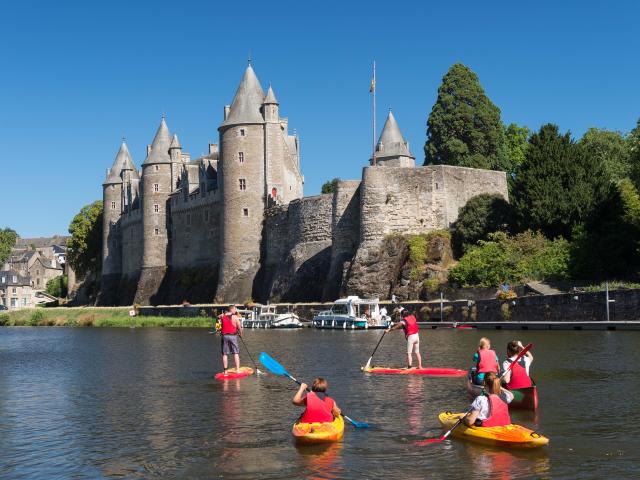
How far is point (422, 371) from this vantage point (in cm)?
2027

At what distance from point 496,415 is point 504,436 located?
357 millimetres

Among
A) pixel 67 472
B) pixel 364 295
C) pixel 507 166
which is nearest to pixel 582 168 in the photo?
pixel 364 295

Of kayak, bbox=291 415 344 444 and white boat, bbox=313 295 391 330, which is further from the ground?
white boat, bbox=313 295 391 330

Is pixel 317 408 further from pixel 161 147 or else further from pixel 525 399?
pixel 161 147

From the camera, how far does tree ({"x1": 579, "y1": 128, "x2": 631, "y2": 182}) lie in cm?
6225

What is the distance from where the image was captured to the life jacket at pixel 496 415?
40.4 ft

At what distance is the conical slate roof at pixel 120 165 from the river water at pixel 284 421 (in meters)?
61.1

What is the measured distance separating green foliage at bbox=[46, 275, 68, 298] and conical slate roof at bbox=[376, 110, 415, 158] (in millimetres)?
56022

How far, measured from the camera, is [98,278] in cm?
8944

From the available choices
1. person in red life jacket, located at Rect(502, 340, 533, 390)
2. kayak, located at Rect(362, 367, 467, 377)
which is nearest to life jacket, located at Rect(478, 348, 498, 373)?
person in red life jacket, located at Rect(502, 340, 533, 390)

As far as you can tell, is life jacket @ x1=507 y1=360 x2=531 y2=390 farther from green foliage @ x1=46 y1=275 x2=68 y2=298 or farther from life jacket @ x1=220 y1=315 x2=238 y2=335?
green foliage @ x1=46 y1=275 x2=68 y2=298

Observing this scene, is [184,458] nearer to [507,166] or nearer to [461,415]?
[461,415]

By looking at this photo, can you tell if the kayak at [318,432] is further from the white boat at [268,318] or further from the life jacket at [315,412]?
the white boat at [268,318]

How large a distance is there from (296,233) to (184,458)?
45540mm
